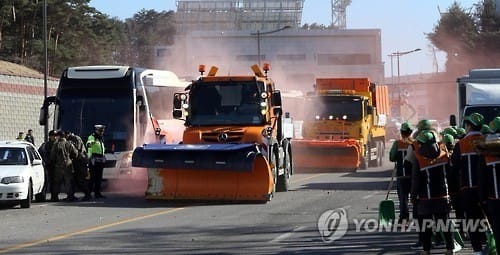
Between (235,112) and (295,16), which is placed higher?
(295,16)

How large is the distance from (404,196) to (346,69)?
9019 centimetres

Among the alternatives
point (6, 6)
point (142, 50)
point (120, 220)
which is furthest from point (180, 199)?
point (142, 50)

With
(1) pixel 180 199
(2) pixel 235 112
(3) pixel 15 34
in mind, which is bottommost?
(1) pixel 180 199

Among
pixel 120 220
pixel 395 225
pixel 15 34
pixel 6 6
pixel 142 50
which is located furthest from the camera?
pixel 142 50

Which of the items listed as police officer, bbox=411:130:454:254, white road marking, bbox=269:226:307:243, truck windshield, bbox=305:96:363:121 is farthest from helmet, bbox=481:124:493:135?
truck windshield, bbox=305:96:363:121

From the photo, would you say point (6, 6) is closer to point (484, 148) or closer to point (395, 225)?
point (395, 225)

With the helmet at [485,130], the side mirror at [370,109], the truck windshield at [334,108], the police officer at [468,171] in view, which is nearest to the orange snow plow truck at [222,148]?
the helmet at [485,130]

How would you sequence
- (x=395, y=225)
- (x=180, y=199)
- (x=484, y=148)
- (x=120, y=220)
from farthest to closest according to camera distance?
(x=180, y=199) < (x=120, y=220) < (x=395, y=225) < (x=484, y=148)

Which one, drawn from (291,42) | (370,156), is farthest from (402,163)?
(291,42)

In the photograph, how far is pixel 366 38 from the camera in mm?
105312

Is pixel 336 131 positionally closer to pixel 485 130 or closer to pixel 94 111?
pixel 94 111

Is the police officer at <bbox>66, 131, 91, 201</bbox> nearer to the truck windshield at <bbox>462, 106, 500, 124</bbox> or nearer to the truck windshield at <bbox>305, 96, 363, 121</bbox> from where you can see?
the truck windshield at <bbox>462, 106, 500, 124</bbox>

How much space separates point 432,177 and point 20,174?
10.9 metres

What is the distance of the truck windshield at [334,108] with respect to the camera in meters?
33.4
